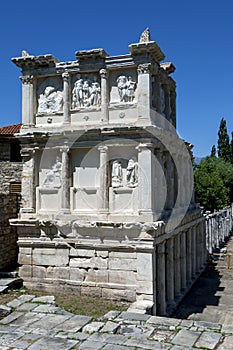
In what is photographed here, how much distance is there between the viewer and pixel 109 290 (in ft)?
40.7

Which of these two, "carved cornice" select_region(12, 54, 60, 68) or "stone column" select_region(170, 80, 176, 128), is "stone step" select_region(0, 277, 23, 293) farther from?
"stone column" select_region(170, 80, 176, 128)

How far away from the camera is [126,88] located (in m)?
12.9

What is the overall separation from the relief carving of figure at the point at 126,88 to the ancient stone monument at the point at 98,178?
0.03 m

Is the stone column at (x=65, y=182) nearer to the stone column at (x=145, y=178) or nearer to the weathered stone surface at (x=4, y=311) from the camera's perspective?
the stone column at (x=145, y=178)

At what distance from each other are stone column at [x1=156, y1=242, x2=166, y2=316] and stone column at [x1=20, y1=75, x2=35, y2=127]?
620 cm

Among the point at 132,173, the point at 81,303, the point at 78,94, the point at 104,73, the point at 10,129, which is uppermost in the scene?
the point at 104,73

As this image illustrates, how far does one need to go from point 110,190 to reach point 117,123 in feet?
7.18

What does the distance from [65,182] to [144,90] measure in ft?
13.1

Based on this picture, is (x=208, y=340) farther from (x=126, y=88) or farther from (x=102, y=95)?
(x=102, y=95)

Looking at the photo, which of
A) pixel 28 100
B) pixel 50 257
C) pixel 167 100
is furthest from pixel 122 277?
pixel 167 100

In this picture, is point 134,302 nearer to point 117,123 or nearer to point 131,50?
point 117,123

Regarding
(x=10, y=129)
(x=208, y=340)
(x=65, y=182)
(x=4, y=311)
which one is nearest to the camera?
(x=208, y=340)

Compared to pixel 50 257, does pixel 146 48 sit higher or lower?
higher

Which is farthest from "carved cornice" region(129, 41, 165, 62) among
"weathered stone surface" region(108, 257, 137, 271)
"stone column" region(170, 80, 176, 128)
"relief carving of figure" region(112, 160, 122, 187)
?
"weathered stone surface" region(108, 257, 137, 271)
